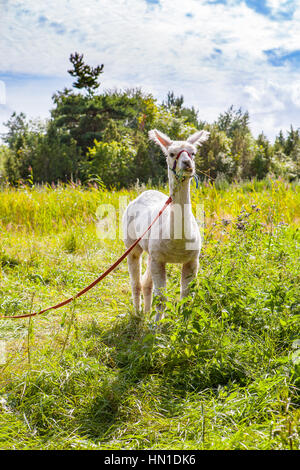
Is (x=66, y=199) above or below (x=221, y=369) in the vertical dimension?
above

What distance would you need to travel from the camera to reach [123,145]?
52.9ft

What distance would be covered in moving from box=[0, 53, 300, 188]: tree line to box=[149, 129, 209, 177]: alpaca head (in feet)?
29.3

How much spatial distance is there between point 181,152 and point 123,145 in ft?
44.9

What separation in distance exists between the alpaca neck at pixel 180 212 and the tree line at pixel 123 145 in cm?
914

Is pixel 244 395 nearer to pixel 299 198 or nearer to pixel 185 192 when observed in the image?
pixel 185 192

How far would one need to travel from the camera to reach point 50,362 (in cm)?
275

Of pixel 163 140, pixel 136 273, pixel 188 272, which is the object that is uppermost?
pixel 163 140

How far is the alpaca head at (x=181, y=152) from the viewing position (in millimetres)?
2766

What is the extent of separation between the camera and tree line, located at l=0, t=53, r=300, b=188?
47.1 feet

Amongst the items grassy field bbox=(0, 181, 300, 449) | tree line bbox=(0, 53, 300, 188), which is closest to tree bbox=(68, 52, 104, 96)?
tree line bbox=(0, 53, 300, 188)

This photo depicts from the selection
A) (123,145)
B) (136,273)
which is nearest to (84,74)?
(123,145)

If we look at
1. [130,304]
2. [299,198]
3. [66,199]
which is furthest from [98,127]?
[130,304]

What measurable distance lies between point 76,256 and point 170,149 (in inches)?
142

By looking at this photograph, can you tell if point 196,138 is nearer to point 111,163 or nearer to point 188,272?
point 188,272
